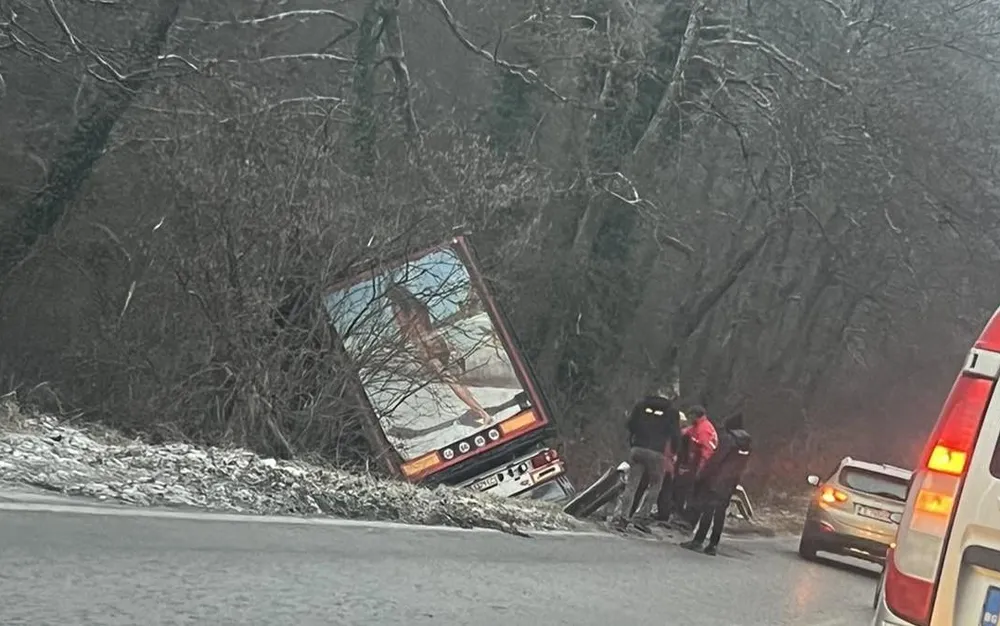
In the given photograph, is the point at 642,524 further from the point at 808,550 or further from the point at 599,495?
the point at 808,550

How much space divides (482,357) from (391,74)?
932 cm

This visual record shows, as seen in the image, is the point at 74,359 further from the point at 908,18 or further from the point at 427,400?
the point at 908,18

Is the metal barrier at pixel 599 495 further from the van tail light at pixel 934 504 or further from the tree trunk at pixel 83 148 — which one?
the van tail light at pixel 934 504

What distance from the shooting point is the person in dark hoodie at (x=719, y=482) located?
13578mm

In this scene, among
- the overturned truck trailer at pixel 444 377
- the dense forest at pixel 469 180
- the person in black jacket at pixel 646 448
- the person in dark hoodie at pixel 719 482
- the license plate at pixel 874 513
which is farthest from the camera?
the license plate at pixel 874 513

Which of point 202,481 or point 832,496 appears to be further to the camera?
point 832,496

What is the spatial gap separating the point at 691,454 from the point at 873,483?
7.60ft

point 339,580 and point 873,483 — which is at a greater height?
point 873,483

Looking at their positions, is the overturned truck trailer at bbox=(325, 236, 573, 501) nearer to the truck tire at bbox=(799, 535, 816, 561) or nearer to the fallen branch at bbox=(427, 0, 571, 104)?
the truck tire at bbox=(799, 535, 816, 561)

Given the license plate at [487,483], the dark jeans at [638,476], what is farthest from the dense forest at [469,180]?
the dark jeans at [638,476]

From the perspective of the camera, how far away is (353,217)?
13.7 meters

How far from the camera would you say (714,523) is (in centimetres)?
1355

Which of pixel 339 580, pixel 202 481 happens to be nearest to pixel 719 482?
pixel 202 481

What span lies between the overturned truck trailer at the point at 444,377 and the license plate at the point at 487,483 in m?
0.01
